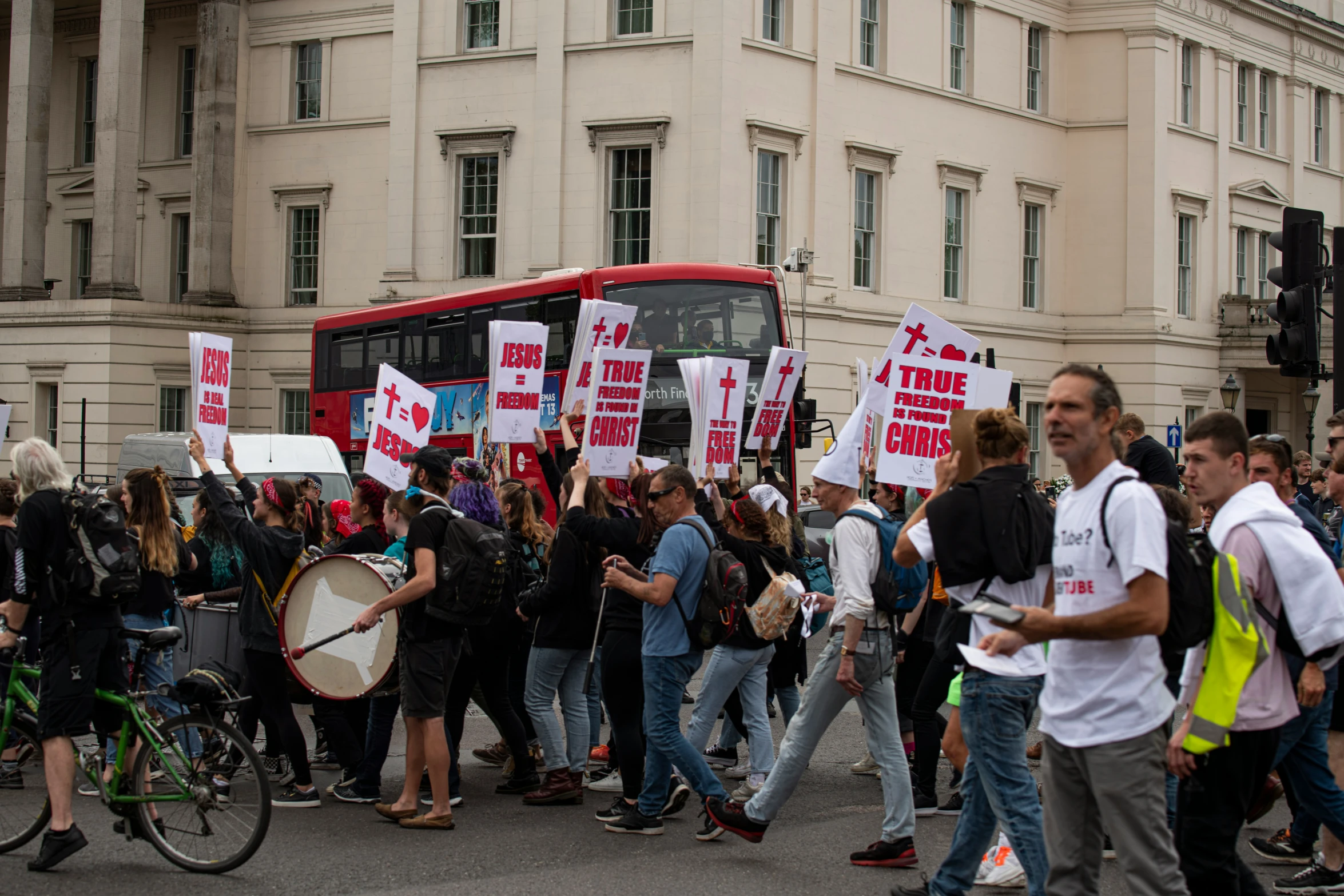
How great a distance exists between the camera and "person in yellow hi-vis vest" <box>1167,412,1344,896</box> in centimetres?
483

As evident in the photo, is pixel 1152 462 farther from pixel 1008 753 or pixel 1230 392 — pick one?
pixel 1230 392

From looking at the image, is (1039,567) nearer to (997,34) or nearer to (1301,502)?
(1301,502)

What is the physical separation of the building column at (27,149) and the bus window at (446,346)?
20.2 meters

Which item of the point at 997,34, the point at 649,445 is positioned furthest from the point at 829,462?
the point at 997,34

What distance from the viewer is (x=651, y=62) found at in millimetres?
32281

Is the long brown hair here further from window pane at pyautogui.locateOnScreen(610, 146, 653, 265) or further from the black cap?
window pane at pyautogui.locateOnScreen(610, 146, 653, 265)

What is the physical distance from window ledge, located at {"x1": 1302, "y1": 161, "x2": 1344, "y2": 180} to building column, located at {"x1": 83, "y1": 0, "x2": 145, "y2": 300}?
33512 mm

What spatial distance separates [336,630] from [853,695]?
2938 mm

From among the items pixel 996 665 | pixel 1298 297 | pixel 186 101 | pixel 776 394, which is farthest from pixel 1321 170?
pixel 996 665

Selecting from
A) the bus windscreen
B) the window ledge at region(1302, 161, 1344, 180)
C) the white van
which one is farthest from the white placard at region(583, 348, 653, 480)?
the window ledge at region(1302, 161, 1344, 180)

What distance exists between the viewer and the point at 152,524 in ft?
27.8

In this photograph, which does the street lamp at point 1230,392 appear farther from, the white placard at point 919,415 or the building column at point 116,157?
the white placard at point 919,415

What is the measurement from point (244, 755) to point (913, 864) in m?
3.12

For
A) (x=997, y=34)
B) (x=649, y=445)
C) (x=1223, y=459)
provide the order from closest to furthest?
1. (x=1223, y=459)
2. (x=649, y=445)
3. (x=997, y=34)
